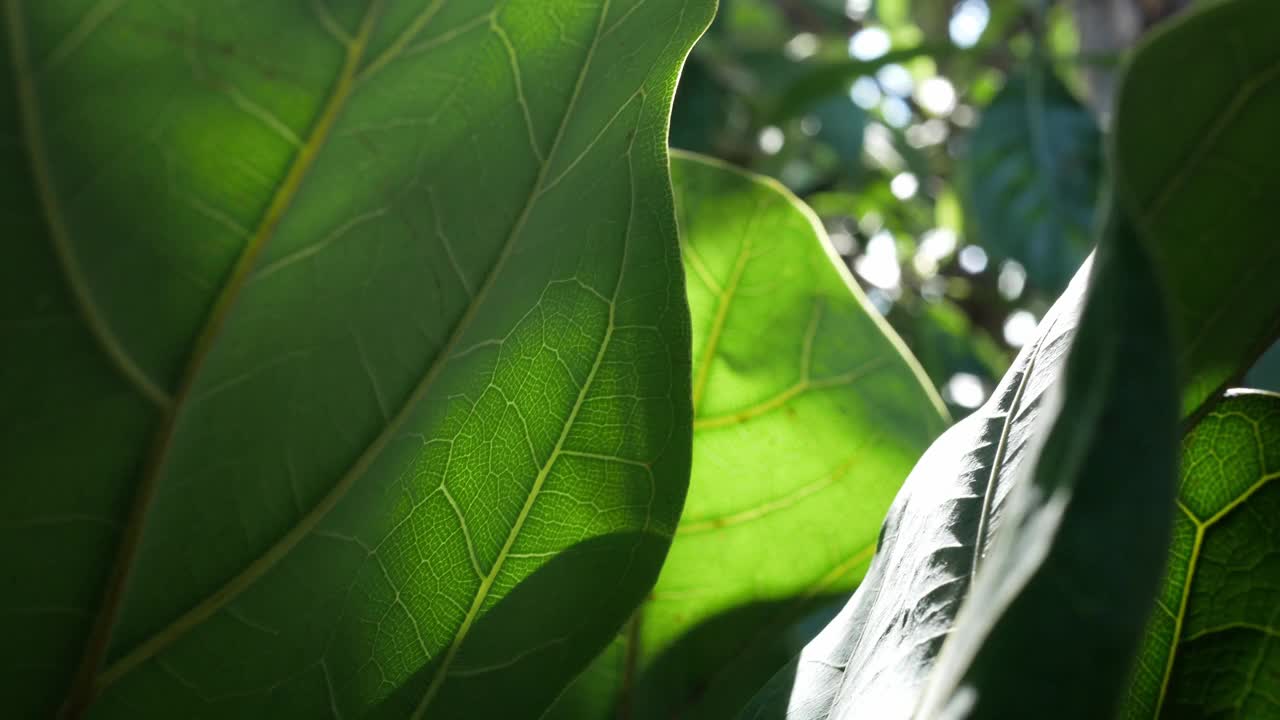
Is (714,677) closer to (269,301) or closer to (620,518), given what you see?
(620,518)

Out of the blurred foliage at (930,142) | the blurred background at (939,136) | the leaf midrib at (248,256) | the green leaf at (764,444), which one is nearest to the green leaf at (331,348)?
the leaf midrib at (248,256)

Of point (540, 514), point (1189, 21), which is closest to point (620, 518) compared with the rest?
point (540, 514)

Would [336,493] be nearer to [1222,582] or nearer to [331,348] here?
[331,348]

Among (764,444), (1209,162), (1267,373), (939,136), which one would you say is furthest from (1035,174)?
(1209,162)

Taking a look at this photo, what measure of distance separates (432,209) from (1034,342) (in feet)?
0.63

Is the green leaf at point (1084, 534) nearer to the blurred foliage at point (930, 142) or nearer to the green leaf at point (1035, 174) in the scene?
the blurred foliage at point (930, 142)

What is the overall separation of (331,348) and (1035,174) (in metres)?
1.77

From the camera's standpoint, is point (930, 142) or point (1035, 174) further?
point (930, 142)

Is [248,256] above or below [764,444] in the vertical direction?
above

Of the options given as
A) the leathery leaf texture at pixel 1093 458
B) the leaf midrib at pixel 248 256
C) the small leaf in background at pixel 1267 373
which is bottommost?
the small leaf in background at pixel 1267 373

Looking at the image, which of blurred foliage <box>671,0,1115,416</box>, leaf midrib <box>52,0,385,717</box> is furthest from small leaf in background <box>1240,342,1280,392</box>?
blurred foliage <box>671,0,1115,416</box>

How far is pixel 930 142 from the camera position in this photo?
2701 millimetres

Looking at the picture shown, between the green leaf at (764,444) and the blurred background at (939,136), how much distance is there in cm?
50

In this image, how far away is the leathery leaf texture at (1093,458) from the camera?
20 centimetres
